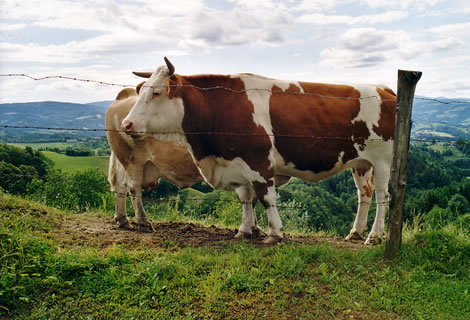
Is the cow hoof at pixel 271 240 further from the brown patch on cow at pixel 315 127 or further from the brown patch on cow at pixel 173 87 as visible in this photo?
the brown patch on cow at pixel 173 87

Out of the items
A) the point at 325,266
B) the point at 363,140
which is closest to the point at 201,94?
the point at 363,140

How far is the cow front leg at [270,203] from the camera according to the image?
270 inches

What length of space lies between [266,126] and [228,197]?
20.5 meters

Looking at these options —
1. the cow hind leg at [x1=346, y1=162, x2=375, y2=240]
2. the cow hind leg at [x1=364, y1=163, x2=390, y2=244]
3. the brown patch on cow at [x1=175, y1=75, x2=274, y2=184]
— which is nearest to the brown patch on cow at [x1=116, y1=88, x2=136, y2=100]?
the brown patch on cow at [x1=175, y1=75, x2=274, y2=184]

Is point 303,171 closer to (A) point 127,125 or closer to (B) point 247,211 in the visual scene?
(B) point 247,211

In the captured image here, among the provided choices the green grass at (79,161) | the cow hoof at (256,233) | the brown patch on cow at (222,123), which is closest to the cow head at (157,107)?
the brown patch on cow at (222,123)

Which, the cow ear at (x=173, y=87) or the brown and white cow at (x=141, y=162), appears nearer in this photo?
the cow ear at (x=173, y=87)

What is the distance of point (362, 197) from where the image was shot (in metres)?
8.14

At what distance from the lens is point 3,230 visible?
5.95 metres

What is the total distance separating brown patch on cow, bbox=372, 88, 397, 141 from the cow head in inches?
135

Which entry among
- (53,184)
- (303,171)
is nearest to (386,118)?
(303,171)

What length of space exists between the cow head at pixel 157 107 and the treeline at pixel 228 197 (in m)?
1.27

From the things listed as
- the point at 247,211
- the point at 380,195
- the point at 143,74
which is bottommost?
the point at 247,211

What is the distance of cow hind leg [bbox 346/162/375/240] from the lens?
8125mm
